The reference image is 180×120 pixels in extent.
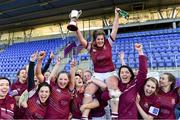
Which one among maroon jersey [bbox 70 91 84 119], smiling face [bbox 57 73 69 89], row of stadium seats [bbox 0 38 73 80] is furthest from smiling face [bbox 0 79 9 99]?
row of stadium seats [bbox 0 38 73 80]

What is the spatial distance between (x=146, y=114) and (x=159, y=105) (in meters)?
0.22

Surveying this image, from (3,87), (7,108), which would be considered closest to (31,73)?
(3,87)

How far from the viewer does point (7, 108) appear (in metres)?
3.56

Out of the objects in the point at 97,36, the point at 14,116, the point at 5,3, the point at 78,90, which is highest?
the point at 5,3

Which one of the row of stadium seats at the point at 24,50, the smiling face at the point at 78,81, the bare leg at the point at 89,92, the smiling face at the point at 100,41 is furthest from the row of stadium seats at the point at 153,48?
the bare leg at the point at 89,92

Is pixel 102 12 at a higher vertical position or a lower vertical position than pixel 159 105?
higher

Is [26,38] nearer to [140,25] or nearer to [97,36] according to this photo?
[140,25]

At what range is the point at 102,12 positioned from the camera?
1733cm

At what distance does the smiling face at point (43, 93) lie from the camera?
370 centimetres

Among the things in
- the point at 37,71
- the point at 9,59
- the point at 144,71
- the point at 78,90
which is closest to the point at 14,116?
the point at 37,71

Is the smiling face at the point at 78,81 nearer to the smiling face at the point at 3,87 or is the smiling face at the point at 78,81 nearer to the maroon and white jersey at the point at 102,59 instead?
the maroon and white jersey at the point at 102,59

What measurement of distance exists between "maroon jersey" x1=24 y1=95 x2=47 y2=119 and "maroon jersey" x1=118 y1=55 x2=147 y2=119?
105 centimetres

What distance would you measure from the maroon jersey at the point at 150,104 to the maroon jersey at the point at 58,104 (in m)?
1.03

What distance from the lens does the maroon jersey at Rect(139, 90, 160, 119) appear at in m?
3.68
